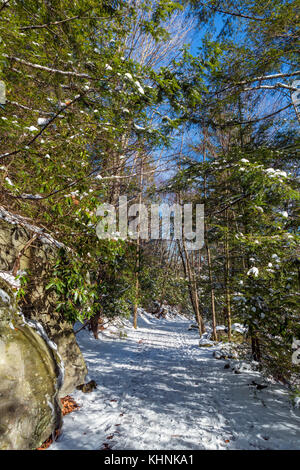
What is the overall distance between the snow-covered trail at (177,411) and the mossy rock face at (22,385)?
42cm

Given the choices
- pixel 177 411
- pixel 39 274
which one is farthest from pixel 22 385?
pixel 177 411

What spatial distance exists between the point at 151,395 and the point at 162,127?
5523 millimetres

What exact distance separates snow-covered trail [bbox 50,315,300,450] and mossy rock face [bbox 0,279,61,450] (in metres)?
0.42

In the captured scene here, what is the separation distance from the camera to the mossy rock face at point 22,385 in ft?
7.19

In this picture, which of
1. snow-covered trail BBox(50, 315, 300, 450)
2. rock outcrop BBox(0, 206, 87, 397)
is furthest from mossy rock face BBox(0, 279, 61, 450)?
rock outcrop BBox(0, 206, 87, 397)

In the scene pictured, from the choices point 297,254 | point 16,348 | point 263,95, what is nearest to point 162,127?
point 263,95

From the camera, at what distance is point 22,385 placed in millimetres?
2391

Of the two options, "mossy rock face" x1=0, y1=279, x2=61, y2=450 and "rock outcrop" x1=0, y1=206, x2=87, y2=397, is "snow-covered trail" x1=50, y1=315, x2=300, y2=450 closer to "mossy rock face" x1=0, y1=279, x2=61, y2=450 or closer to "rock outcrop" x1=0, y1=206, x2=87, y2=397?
"mossy rock face" x1=0, y1=279, x2=61, y2=450

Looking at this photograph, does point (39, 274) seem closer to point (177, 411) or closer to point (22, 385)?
point (22, 385)

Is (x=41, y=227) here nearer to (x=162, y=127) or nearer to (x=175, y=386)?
(x=162, y=127)

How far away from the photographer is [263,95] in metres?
4.24

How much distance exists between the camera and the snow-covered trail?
2750 mm

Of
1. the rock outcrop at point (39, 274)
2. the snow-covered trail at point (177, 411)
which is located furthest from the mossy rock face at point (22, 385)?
the rock outcrop at point (39, 274)

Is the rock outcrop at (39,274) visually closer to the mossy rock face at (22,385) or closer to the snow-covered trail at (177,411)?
the snow-covered trail at (177,411)
